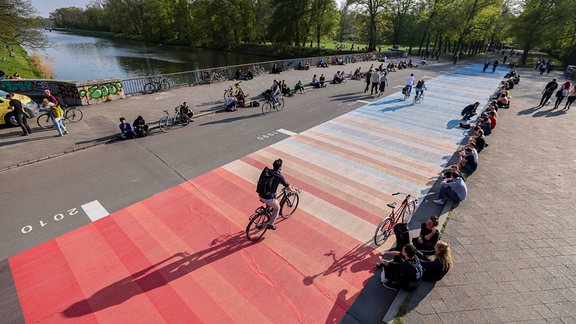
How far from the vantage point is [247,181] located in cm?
948

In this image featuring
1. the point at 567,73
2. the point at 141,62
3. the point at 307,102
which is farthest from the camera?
the point at 141,62

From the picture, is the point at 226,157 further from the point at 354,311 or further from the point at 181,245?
the point at 354,311

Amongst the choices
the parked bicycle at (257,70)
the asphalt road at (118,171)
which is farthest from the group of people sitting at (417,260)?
the parked bicycle at (257,70)

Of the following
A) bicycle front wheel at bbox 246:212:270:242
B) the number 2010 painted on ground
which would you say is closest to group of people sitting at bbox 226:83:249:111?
the number 2010 painted on ground

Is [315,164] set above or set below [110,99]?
below

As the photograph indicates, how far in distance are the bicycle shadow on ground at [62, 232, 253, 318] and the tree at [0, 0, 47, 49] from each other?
3643cm

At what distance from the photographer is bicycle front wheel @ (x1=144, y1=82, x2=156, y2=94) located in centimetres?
1958

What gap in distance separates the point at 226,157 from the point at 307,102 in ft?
34.4

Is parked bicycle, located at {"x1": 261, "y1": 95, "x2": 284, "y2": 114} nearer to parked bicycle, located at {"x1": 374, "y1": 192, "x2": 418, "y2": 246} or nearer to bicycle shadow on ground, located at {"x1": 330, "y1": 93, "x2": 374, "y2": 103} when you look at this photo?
bicycle shadow on ground, located at {"x1": 330, "y1": 93, "x2": 374, "y2": 103}

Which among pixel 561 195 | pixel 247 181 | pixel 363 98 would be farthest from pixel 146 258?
pixel 363 98

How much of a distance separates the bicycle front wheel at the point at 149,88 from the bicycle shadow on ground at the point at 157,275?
55.4ft

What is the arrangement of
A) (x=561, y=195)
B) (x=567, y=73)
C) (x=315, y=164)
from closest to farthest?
(x=561, y=195), (x=315, y=164), (x=567, y=73)

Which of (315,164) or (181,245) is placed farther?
(315,164)

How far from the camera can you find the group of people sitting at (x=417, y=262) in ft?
17.6
